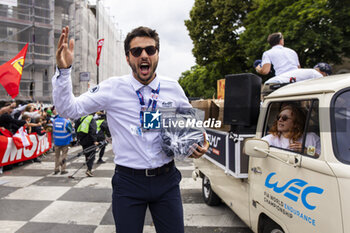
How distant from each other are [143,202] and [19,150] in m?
7.95

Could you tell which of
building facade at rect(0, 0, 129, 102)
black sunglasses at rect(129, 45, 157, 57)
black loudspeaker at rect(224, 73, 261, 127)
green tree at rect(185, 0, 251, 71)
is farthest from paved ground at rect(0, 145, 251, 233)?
green tree at rect(185, 0, 251, 71)

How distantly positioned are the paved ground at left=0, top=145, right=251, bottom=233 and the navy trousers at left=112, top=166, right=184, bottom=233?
2.12 metres

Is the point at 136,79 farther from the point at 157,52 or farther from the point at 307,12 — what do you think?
the point at 307,12

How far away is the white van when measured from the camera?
1.85m

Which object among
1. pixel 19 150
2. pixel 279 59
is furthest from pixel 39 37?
pixel 279 59

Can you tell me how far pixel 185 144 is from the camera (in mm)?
1869

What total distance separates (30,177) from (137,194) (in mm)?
6468

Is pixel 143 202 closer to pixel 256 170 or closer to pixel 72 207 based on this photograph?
pixel 256 170

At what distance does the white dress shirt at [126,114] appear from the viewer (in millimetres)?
1908

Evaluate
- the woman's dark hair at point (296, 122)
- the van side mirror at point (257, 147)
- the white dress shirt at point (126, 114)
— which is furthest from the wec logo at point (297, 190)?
the white dress shirt at point (126, 114)

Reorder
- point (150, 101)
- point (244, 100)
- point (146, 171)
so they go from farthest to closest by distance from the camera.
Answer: point (244, 100) → point (150, 101) → point (146, 171)

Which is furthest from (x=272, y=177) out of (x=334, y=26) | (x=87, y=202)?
(x=334, y=26)

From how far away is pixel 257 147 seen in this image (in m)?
2.43

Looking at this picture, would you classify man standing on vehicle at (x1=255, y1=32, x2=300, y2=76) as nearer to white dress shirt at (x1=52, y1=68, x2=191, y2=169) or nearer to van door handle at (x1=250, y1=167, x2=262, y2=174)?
van door handle at (x1=250, y1=167, x2=262, y2=174)
